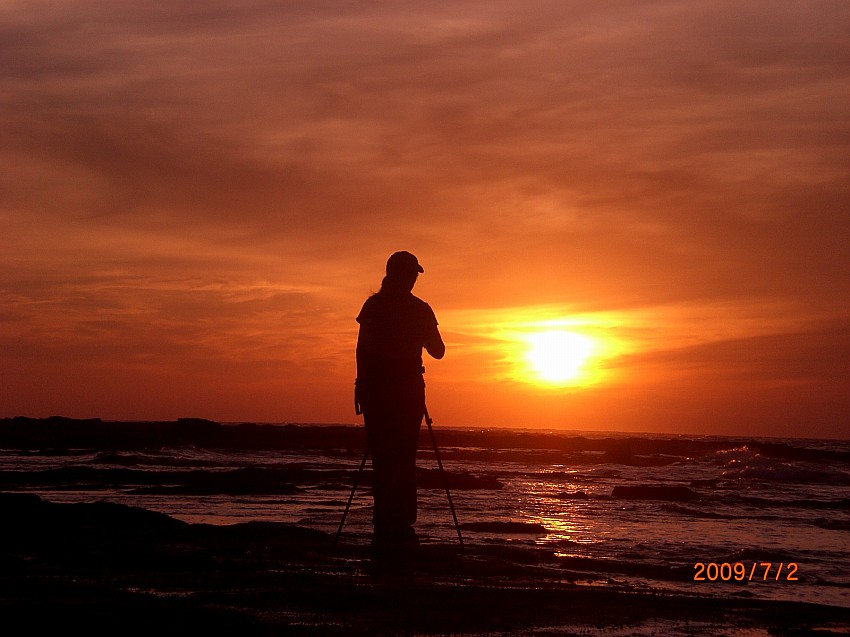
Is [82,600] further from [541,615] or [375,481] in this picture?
[375,481]

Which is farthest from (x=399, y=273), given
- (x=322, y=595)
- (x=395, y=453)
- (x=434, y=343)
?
(x=322, y=595)

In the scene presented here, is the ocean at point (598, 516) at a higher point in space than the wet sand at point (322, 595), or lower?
lower

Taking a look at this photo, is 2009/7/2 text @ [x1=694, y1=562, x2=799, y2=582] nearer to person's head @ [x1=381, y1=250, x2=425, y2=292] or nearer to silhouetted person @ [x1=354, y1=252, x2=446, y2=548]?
silhouetted person @ [x1=354, y1=252, x2=446, y2=548]

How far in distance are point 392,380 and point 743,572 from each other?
13.8 ft

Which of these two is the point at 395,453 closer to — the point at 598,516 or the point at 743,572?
the point at 743,572

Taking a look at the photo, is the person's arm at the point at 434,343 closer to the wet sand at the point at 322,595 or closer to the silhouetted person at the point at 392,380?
the silhouetted person at the point at 392,380

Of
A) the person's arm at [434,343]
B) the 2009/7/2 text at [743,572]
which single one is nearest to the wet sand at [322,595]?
the 2009/7/2 text at [743,572]

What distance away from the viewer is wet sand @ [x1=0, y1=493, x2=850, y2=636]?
5.49m

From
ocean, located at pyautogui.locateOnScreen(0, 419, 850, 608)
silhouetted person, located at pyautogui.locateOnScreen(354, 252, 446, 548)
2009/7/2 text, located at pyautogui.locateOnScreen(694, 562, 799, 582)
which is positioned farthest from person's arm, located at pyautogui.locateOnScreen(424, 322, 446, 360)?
2009/7/2 text, located at pyautogui.locateOnScreen(694, 562, 799, 582)

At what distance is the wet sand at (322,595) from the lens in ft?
18.0

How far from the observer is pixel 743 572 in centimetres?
939

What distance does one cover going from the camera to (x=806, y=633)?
602 cm

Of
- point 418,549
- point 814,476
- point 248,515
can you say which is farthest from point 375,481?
point 814,476

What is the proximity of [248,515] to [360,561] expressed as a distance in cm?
692
